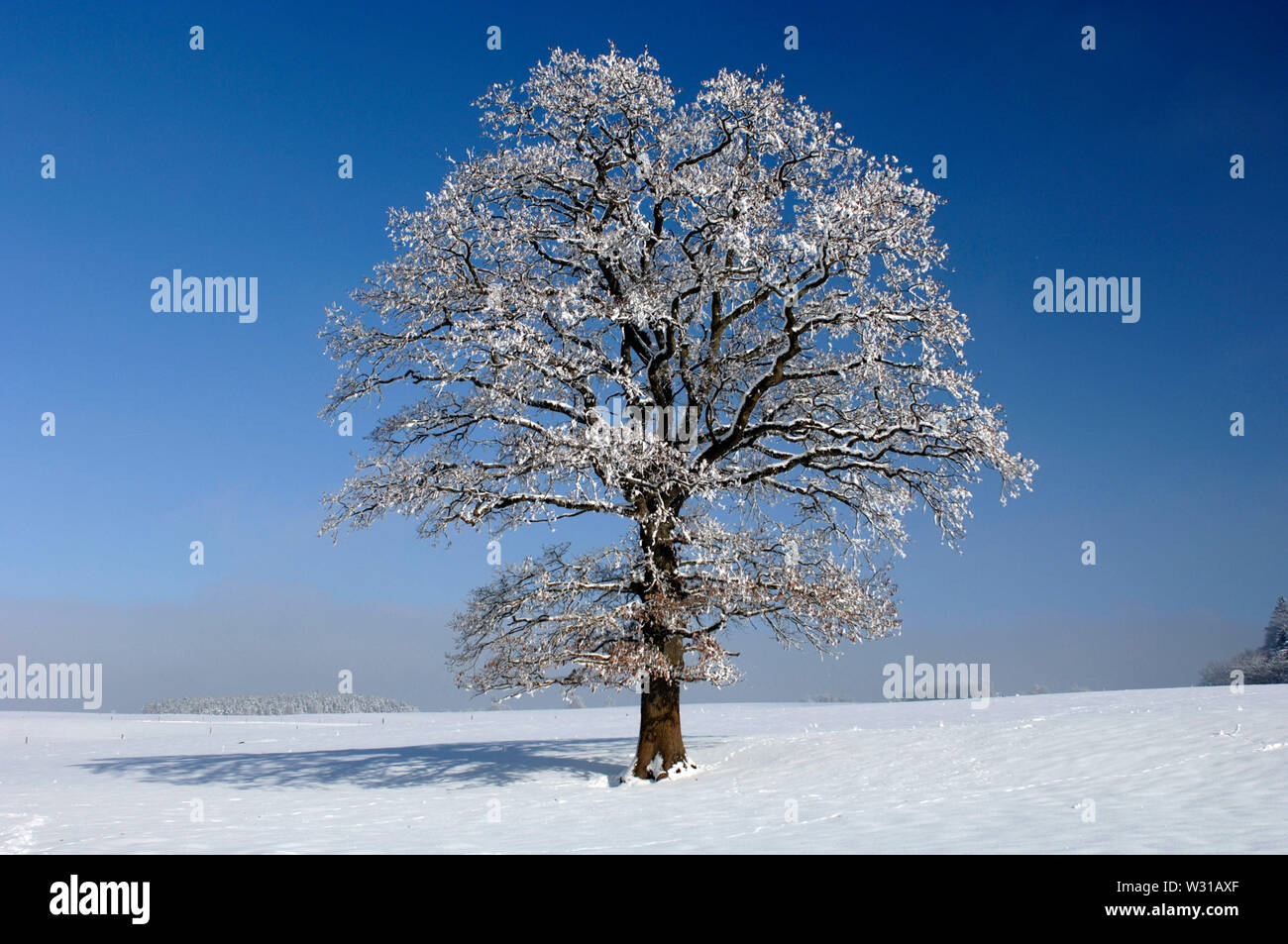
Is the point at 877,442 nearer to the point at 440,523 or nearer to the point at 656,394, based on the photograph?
the point at 656,394

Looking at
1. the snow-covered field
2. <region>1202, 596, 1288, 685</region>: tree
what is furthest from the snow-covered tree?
the snow-covered field

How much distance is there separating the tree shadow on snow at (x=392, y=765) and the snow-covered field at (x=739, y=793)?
117 millimetres

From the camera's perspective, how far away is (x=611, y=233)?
724 inches

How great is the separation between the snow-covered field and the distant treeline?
1214 inches

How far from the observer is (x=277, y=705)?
5934 centimetres

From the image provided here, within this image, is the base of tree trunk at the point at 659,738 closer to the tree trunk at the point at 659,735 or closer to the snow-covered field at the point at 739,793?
the tree trunk at the point at 659,735

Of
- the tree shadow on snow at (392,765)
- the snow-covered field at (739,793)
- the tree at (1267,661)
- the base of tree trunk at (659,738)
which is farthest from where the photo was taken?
the tree at (1267,661)

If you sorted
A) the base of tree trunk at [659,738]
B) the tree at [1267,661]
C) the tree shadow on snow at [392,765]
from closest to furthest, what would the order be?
the base of tree trunk at [659,738], the tree shadow on snow at [392,765], the tree at [1267,661]

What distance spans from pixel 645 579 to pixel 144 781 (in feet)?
40.3

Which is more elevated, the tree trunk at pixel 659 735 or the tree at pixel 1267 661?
the tree trunk at pixel 659 735

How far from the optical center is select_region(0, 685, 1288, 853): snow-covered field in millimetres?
10594

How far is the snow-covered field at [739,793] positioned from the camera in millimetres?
10594

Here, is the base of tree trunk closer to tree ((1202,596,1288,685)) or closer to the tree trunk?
the tree trunk

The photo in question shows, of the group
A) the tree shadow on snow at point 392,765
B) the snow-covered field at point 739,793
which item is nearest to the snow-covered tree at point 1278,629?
the snow-covered field at point 739,793
